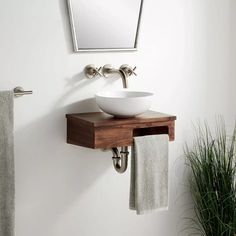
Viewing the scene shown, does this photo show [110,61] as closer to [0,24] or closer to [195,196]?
[0,24]

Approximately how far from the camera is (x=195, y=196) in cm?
295

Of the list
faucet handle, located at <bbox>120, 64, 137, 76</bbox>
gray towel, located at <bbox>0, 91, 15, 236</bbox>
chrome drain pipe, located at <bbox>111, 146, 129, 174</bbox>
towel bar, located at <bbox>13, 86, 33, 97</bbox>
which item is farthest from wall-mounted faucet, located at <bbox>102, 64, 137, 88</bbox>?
gray towel, located at <bbox>0, 91, 15, 236</bbox>

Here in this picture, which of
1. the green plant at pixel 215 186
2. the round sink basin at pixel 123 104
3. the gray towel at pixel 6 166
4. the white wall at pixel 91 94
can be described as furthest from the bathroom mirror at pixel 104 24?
the green plant at pixel 215 186

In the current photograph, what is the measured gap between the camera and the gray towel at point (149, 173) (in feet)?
8.00

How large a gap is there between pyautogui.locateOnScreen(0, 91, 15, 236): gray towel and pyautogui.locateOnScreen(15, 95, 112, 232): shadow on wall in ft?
0.53

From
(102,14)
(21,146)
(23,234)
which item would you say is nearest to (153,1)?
(102,14)

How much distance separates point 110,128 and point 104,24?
0.55 metres

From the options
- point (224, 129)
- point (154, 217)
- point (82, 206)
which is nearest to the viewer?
point (82, 206)

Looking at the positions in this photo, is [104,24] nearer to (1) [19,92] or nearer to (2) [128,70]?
(2) [128,70]

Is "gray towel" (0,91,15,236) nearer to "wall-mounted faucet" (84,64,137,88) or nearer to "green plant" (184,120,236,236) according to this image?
"wall-mounted faucet" (84,64,137,88)

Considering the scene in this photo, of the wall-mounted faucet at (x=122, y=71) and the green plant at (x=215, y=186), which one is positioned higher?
the wall-mounted faucet at (x=122, y=71)

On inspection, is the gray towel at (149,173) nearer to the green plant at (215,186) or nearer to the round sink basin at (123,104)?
the round sink basin at (123,104)

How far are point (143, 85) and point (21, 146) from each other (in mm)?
746

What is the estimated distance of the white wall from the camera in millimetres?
2412
